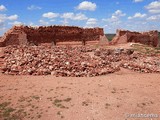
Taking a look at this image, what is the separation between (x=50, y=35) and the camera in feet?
77.5

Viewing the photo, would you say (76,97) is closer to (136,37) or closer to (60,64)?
(60,64)

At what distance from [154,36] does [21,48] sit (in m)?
19.0

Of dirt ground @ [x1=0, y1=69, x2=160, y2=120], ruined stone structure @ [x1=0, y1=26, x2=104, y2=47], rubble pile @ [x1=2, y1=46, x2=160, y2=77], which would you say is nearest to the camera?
dirt ground @ [x1=0, y1=69, x2=160, y2=120]

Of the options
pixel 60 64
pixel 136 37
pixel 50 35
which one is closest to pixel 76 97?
pixel 60 64

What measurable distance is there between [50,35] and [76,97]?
46.6 ft

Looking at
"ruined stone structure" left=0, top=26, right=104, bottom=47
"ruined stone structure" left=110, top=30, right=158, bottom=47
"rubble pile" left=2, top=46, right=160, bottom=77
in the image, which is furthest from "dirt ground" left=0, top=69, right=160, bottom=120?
"ruined stone structure" left=110, top=30, right=158, bottom=47

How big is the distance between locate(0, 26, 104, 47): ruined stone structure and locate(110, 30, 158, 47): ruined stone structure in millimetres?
1838

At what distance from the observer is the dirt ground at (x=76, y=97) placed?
8.79 metres

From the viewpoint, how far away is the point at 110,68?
14547 millimetres

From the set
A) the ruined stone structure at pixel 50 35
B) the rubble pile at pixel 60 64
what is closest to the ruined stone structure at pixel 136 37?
the ruined stone structure at pixel 50 35

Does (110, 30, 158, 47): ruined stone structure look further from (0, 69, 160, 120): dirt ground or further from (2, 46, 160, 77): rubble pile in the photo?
(0, 69, 160, 120): dirt ground

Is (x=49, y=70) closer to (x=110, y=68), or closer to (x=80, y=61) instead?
(x=80, y=61)

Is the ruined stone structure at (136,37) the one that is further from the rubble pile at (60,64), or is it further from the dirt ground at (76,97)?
the dirt ground at (76,97)

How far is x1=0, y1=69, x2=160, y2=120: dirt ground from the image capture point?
879cm
